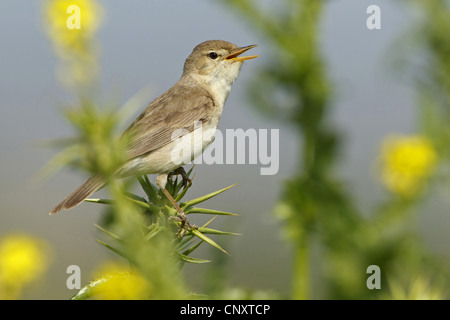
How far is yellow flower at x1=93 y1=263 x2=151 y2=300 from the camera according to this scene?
29.2 inches

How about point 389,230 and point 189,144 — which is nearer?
point 389,230

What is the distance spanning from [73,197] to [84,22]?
3.14m

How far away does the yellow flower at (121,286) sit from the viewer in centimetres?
74

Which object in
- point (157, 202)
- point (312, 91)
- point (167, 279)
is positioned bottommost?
point (167, 279)

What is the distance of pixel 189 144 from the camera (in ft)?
16.3

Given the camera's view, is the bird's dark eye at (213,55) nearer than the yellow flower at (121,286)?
No

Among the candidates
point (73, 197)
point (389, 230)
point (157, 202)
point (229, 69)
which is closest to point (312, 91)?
point (389, 230)

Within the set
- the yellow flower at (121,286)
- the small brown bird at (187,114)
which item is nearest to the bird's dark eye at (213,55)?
the small brown bird at (187,114)

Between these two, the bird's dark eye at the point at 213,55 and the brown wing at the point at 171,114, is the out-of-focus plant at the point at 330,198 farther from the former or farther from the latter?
the bird's dark eye at the point at 213,55

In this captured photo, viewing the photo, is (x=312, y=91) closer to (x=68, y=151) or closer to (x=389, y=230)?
(x=389, y=230)

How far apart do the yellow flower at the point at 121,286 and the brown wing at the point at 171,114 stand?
3666 mm

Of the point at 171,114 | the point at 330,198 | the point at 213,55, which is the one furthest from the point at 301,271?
the point at 213,55

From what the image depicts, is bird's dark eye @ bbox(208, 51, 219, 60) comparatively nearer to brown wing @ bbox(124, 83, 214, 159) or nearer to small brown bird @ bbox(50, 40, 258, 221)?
small brown bird @ bbox(50, 40, 258, 221)


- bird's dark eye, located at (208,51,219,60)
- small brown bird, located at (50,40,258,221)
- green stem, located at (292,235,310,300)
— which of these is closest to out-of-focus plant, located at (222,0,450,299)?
green stem, located at (292,235,310,300)
